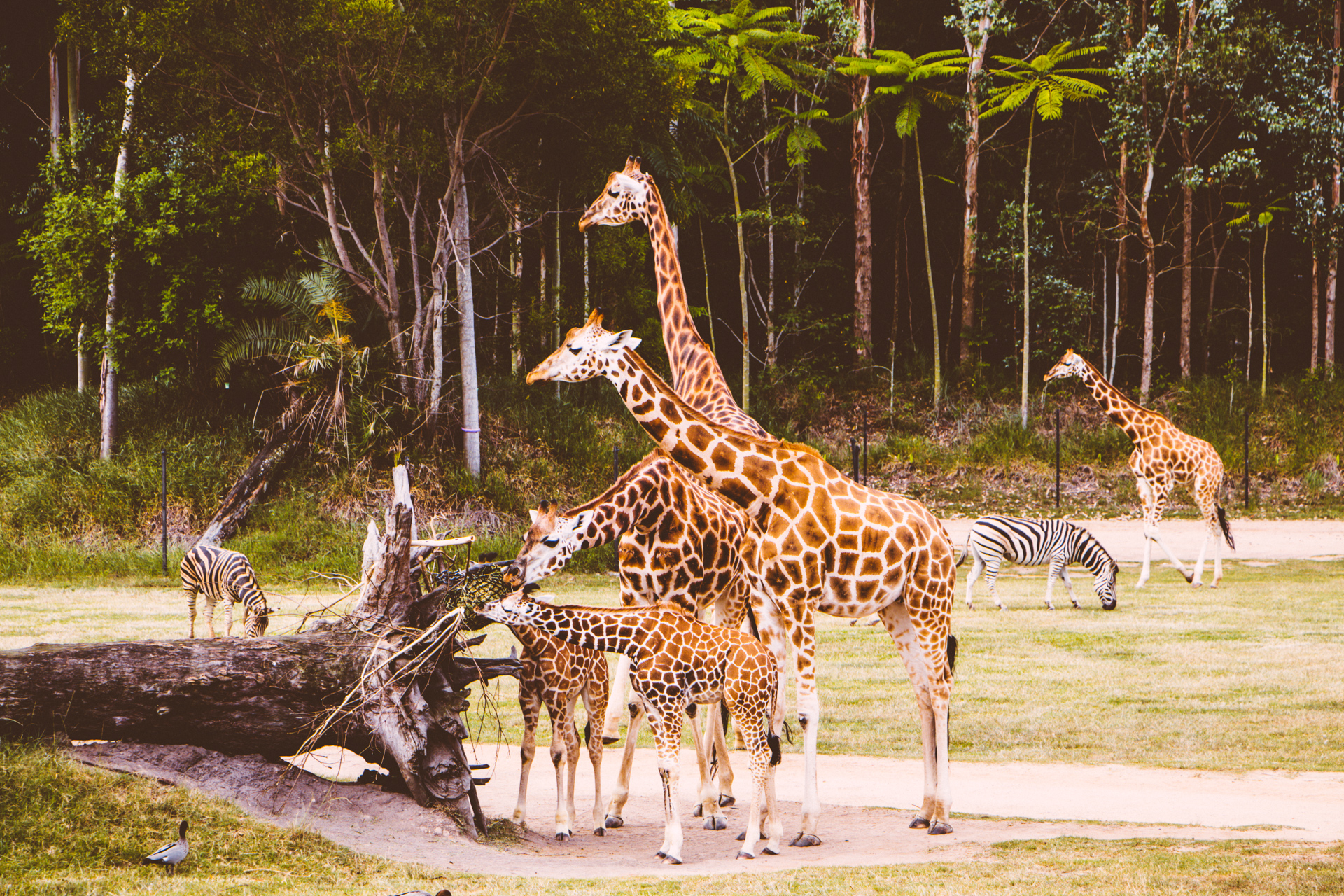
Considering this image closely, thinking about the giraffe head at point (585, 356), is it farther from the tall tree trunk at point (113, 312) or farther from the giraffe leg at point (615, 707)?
the tall tree trunk at point (113, 312)

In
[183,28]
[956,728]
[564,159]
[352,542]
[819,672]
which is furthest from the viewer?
[564,159]

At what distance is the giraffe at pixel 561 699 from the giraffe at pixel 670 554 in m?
0.31

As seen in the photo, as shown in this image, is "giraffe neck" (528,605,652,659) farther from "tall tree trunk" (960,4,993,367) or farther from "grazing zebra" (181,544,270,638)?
"tall tree trunk" (960,4,993,367)

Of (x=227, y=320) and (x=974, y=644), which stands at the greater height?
(x=227, y=320)

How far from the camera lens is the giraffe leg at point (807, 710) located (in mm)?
7922

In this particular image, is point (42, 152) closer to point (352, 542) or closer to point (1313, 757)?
point (352, 542)

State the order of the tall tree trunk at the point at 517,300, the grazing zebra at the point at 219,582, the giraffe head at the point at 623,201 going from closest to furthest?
1. the giraffe head at the point at 623,201
2. the grazing zebra at the point at 219,582
3. the tall tree trunk at the point at 517,300

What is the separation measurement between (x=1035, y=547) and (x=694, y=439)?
11839 mm

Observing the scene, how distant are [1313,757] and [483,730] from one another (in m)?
7.69

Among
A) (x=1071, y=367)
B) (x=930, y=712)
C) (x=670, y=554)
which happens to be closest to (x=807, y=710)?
(x=930, y=712)

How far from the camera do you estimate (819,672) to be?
1434 centimetres

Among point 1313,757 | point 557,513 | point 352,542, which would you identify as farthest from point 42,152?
point 1313,757

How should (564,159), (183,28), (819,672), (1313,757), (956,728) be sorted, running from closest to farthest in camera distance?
(1313,757) < (956,728) < (819,672) < (183,28) < (564,159)

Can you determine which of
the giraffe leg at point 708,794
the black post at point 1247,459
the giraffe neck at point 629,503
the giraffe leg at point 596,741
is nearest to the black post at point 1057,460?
the black post at point 1247,459
